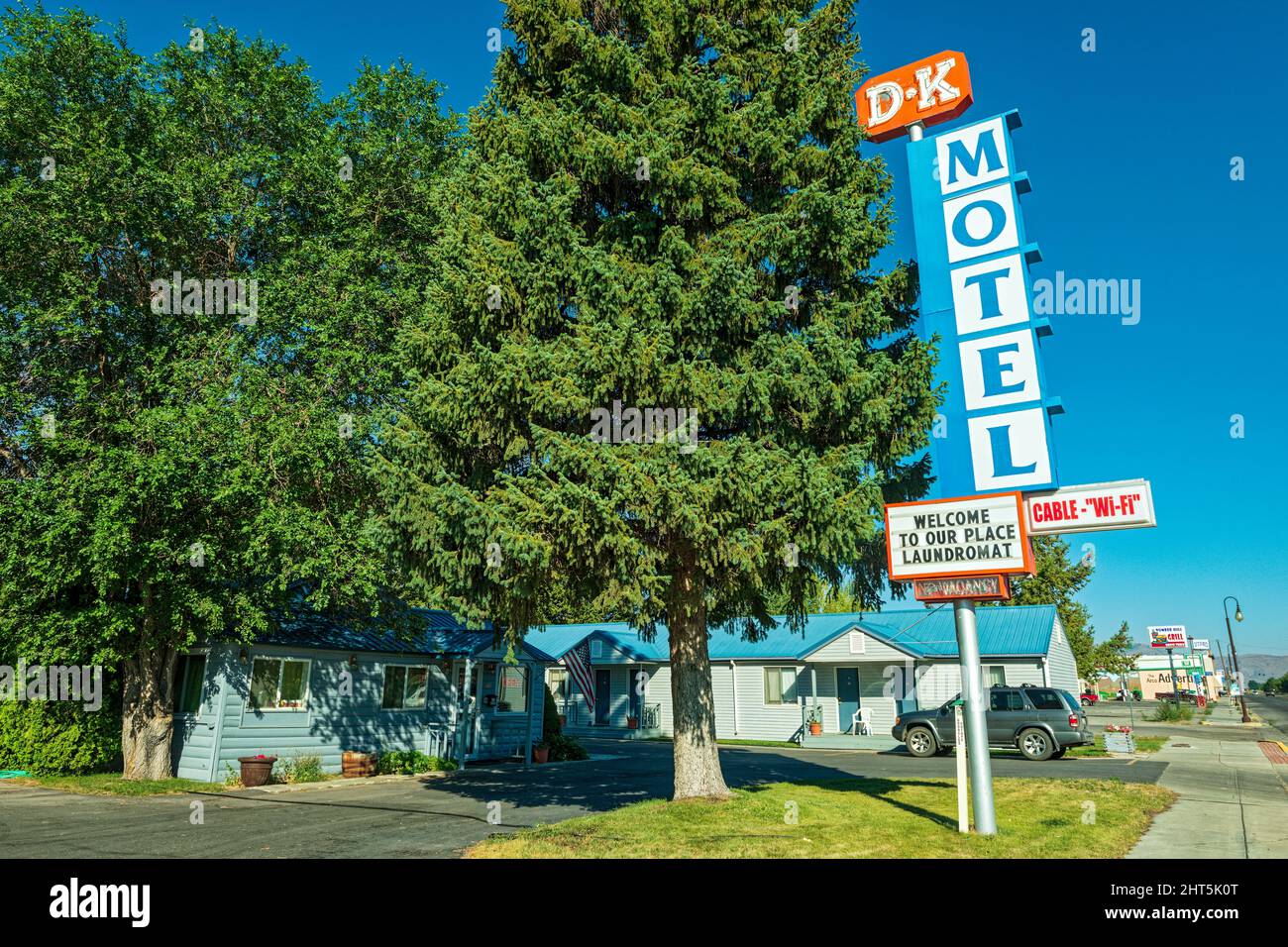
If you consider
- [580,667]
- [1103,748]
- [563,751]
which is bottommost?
[1103,748]

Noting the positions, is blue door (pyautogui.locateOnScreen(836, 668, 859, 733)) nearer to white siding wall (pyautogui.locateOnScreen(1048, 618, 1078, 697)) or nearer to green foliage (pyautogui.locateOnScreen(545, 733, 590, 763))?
white siding wall (pyautogui.locateOnScreen(1048, 618, 1078, 697))

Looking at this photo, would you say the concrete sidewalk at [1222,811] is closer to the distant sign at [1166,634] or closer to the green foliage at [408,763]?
the green foliage at [408,763]

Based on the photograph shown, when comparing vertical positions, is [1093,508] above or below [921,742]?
above

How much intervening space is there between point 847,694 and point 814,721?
1890 mm

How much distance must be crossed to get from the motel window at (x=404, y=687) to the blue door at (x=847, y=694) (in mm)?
17422

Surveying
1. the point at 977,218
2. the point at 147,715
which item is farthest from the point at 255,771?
the point at 977,218

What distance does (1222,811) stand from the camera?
41.4ft

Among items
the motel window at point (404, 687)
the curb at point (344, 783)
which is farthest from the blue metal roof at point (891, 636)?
the curb at point (344, 783)

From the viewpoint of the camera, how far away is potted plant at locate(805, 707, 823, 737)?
3123 centimetres

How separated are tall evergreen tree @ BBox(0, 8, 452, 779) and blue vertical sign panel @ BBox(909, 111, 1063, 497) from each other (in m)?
10.00

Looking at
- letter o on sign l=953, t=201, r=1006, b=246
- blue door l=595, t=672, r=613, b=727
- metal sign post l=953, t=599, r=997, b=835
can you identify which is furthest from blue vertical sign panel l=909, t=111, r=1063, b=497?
blue door l=595, t=672, r=613, b=727

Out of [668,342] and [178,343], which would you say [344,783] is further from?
[668,342]
